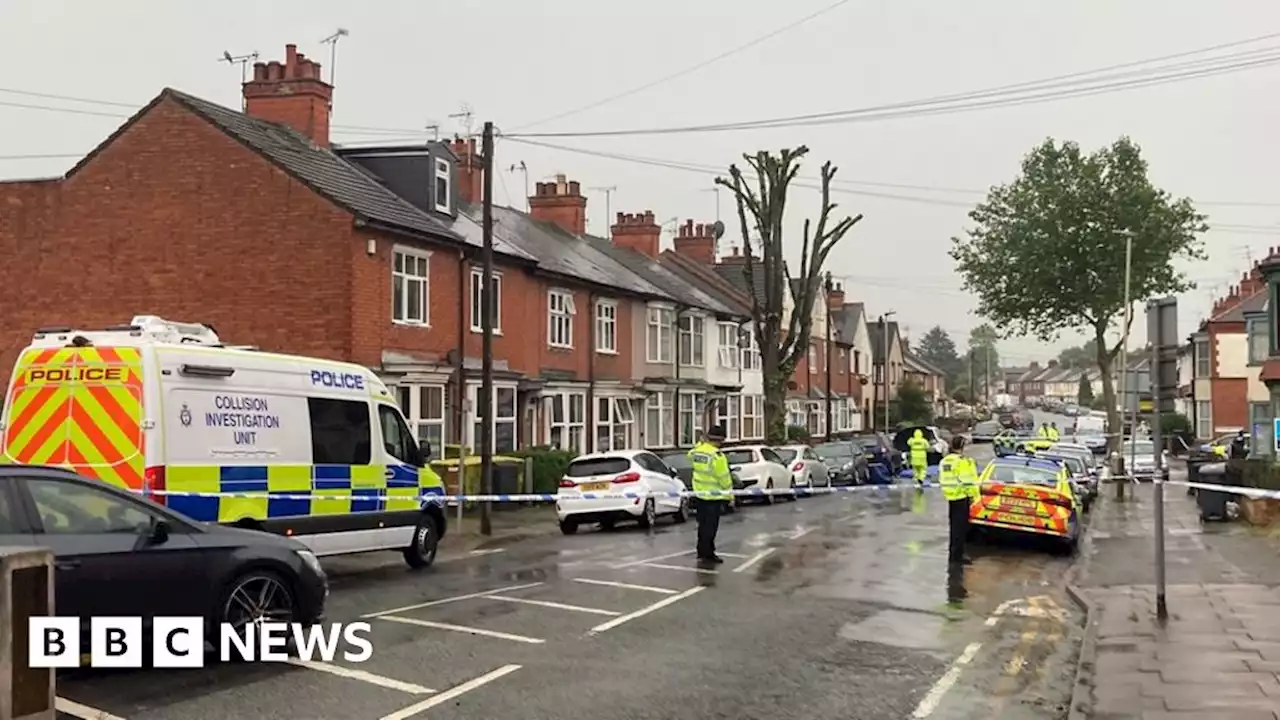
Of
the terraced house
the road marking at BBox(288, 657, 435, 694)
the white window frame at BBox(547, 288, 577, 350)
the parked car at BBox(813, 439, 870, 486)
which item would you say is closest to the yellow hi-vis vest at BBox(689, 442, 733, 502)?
the road marking at BBox(288, 657, 435, 694)

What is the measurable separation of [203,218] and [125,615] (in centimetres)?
1774

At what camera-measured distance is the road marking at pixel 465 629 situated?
10.1m

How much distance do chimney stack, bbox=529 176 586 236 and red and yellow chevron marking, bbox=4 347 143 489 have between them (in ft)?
105

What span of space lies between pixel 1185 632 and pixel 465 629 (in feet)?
20.9

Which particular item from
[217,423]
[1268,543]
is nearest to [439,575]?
[217,423]

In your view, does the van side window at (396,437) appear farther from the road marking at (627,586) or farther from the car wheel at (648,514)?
the car wheel at (648,514)

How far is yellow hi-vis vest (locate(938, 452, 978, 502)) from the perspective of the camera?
16.7m

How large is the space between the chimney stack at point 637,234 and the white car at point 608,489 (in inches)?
1152

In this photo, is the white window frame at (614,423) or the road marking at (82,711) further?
the white window frame at (614,423)

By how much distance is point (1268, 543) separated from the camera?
63.1 feet

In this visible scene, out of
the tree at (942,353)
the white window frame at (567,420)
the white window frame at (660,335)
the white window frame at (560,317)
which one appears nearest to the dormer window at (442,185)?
the white window frame at (560,317)

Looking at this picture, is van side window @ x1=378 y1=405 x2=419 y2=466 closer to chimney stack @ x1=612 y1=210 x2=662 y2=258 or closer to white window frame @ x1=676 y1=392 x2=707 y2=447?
white window frame @ x1=676 y1=392 x2=707 y2=447

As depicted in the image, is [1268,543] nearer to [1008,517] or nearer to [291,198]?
[1008,517]

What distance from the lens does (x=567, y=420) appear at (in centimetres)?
3344
